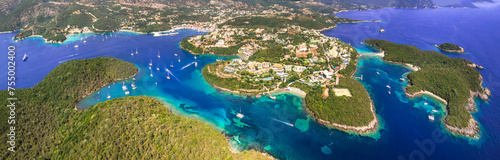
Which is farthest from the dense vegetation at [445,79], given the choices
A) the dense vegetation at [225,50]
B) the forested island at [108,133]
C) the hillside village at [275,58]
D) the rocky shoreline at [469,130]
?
the dense vegetation at [225,50]

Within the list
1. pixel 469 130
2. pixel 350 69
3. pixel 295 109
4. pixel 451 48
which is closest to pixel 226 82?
pixel 295 109

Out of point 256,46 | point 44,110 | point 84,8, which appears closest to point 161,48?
point 256,46

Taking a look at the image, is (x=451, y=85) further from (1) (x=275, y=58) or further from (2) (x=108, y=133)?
(2) (x=108, y=133)

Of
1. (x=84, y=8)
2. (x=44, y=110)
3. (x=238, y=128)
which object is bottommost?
(x=238, y=128)

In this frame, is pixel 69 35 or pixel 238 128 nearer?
pixel 238 128

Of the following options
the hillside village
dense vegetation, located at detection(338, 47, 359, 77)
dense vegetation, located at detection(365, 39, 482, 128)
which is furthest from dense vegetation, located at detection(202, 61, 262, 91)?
dense vegetation, located at detection(365, 39, 482, 128)

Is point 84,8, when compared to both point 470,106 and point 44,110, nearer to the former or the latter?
point 44,110
